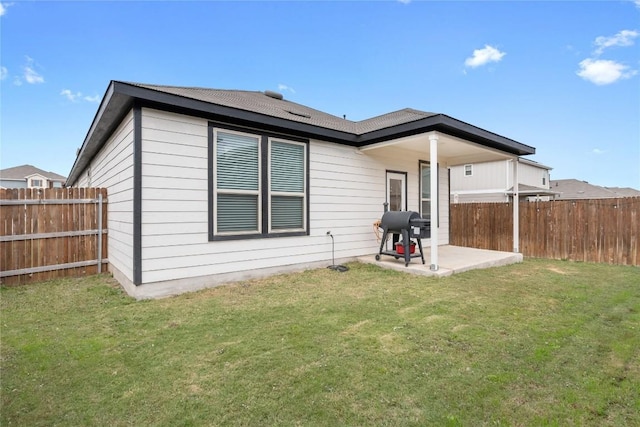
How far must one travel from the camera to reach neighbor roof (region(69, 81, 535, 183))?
4.10m

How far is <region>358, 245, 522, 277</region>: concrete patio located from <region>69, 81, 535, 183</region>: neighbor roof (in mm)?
2632

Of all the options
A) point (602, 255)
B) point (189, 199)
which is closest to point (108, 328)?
point (189, 199)

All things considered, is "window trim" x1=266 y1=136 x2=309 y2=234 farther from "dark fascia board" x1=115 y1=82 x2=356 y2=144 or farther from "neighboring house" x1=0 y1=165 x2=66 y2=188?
"neighboring house" x1=0 y1=165 x2=66 y2=188

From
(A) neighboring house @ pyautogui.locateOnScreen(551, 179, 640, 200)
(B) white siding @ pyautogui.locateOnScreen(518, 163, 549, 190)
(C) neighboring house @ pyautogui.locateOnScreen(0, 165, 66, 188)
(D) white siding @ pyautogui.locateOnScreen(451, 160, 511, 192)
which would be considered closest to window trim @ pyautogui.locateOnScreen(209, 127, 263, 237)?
(D) white siding @ pyautogui.locateOnScreen(451, 160, 511, 192)

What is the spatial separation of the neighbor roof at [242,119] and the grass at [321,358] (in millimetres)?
2723

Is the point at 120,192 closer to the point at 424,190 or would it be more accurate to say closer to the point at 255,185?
the point at 255,185

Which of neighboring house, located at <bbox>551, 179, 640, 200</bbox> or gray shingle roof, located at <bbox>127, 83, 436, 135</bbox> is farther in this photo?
neighboring house, located at <bbox>551, 179, 640, 200</bbox>

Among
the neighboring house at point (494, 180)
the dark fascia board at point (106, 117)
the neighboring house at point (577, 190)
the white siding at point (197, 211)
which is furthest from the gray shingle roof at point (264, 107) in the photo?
the neighboring house at point (577, 190)

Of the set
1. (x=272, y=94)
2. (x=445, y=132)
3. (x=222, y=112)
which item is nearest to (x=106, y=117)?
(x=222, y=112)

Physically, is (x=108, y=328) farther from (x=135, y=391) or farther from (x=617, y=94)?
(x=617, y=94)

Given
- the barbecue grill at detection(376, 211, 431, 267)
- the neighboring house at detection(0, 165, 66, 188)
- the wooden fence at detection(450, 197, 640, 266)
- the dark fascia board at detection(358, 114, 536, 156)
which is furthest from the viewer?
the neighboring house at detection(0, 165, 66, 188)

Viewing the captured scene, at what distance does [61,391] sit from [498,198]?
81.0ft

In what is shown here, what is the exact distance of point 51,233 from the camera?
548 centimetres

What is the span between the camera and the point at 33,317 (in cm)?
350
